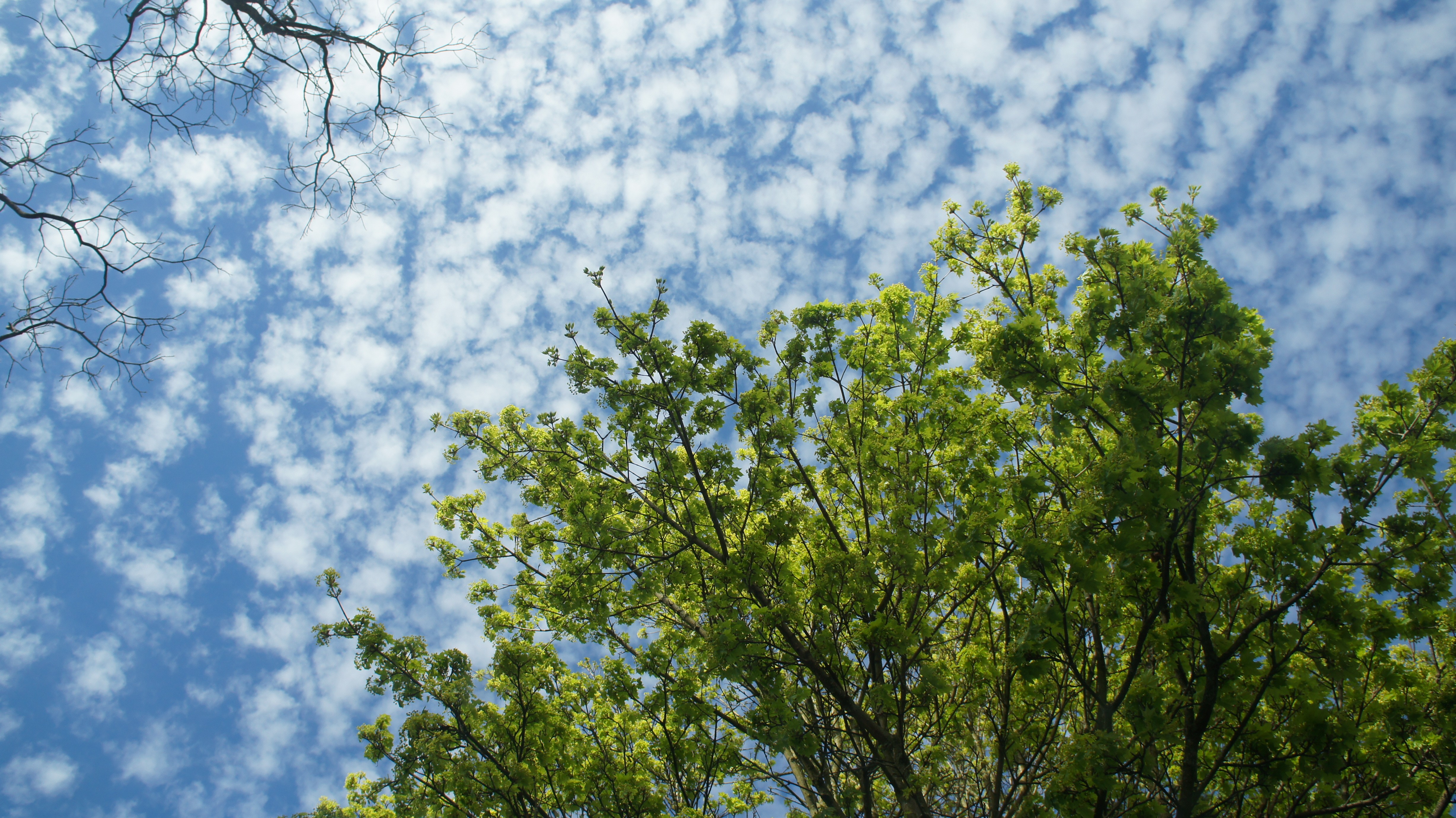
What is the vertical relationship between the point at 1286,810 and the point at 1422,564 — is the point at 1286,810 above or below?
below

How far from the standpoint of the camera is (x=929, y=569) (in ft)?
20.7

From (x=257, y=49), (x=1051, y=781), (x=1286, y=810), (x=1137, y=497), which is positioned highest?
(x=257, y=49)

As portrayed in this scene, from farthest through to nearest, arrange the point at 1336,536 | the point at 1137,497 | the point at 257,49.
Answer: the point at 1336,536 < the point at 1137,497 < the point at 257,49

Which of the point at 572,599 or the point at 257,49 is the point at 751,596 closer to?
the point at 572,599

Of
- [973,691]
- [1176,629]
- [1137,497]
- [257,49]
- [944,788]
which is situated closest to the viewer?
[257,49]

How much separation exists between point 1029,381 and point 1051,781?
9.97 ft

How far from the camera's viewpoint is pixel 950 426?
265 inches

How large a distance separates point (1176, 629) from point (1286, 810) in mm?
2964

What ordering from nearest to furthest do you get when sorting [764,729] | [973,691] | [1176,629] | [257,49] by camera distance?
[257,49], [1176,629], [764,729], [973,691]

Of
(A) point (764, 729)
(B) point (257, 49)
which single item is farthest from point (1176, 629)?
(B) point (257, 49)

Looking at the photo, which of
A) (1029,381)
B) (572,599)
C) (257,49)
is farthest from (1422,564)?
(257,49)

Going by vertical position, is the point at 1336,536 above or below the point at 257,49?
below

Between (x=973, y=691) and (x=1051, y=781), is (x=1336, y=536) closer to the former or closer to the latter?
(x=1051, y=781)

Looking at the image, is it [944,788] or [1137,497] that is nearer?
[1137,497]
